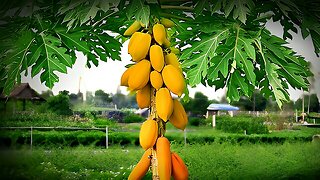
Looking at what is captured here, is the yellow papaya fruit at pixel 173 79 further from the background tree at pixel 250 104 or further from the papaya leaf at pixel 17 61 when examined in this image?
the background tree at pixel 250 104

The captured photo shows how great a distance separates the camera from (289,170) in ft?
10.8

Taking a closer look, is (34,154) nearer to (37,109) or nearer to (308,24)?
(37,109)

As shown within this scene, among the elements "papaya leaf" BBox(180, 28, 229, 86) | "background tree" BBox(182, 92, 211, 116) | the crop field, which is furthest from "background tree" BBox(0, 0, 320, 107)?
"background tree" BBox(182, 92, 211, 116)

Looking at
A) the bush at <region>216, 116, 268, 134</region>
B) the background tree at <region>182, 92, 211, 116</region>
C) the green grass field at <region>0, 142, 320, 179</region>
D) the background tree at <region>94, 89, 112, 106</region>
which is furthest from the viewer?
the bush at <region>216, 116, 268, 134</region>

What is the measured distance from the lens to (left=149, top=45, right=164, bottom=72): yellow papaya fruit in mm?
844

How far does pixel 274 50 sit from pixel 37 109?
4.73 feet

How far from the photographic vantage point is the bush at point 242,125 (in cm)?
316

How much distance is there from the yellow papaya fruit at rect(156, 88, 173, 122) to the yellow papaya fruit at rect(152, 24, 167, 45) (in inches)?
3.4

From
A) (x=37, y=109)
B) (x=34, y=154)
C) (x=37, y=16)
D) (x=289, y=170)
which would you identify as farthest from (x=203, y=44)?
(x=289, y=170)

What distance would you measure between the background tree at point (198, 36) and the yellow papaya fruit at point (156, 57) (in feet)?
0.16

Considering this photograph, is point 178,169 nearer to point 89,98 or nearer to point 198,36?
point 198,36

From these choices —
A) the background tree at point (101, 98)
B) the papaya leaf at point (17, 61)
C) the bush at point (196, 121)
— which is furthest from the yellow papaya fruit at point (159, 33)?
the bush at point (196, 121)

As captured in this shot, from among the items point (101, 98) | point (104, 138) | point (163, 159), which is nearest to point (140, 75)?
point (163, 159)

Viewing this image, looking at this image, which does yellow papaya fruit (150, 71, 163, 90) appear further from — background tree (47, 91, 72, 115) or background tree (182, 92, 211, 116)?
background tree (182, 92, 211, 116)
